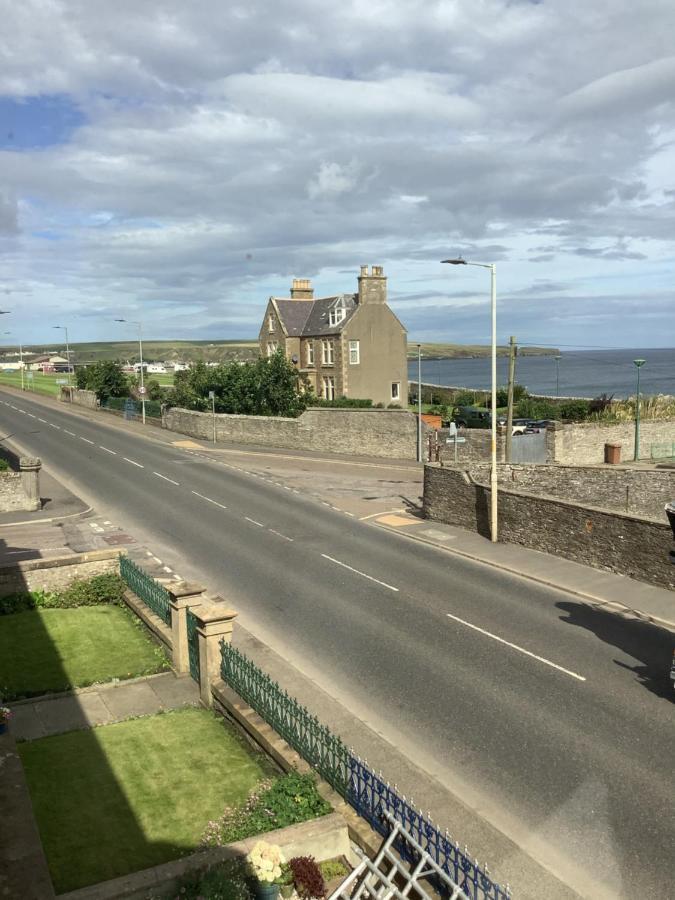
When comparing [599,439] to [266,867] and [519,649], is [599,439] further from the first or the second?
Answer: [266,867]

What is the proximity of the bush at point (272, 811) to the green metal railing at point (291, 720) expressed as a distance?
0.34 m

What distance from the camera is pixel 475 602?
1942 cm

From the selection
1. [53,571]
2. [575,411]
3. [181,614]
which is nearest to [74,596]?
[53,571]

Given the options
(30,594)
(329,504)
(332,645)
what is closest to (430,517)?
(329,504)

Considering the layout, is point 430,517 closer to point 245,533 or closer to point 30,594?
point 245,533

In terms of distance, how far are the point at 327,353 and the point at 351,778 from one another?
195 ft

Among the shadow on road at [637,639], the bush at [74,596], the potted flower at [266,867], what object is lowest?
the shadow on road at [637,639]

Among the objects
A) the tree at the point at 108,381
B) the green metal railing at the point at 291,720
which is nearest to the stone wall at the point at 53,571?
the green metal railing at the point at 291,720

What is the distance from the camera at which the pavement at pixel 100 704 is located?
12.3 m

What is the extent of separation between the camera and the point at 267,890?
7102 mm

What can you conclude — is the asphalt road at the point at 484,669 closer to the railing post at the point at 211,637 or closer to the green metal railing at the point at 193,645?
the green metal railing at the point at 193,645

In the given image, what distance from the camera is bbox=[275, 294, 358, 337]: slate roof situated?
65.8m

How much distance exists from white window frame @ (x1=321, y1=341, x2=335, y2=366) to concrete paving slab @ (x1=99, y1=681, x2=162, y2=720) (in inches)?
2125

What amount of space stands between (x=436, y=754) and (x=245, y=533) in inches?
645
